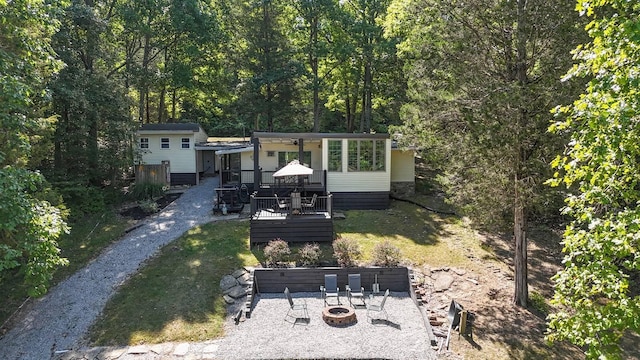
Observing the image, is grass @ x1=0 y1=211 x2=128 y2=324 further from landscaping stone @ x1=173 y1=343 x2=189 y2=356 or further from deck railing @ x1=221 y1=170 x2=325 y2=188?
deck railing @ x1=221 y1=170 x2=325 y2=188

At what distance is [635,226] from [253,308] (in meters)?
8.38

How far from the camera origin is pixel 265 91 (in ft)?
85.3

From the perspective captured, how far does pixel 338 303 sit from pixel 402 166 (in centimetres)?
1090

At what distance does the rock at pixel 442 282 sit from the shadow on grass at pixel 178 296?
17.7 ft

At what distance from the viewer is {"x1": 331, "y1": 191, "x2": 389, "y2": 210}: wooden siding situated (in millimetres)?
16938

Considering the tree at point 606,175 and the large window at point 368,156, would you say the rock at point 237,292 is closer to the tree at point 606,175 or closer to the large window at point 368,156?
the tree at point 606,175

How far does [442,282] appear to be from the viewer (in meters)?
10.8

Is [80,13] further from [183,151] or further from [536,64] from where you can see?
[536,64]

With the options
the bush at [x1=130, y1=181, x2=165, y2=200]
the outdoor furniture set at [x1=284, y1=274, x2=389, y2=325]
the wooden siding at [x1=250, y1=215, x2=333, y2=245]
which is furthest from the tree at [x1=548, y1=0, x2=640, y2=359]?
the bush at [x1=130, y1=181, x2=165, y2=200]

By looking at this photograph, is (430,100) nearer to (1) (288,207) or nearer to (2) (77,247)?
(1) (288,207)

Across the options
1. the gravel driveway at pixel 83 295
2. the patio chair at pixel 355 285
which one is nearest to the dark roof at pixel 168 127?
the gravel driveway at pixel 83 295

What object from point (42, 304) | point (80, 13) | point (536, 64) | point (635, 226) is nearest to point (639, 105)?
point (635, 226)

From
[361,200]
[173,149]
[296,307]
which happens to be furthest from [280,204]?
[173,149]

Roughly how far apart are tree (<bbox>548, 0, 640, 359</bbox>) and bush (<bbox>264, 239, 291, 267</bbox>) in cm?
791
